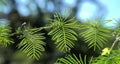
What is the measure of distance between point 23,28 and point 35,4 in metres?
3.44

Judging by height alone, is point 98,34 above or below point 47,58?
above

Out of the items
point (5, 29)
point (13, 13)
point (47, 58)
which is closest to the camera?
point (5, 29)

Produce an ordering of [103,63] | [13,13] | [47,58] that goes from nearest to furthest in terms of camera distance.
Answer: [103,63]
[47,58]
[13,13]

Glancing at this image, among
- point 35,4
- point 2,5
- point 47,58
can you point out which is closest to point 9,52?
point 47,58

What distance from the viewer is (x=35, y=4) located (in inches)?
159

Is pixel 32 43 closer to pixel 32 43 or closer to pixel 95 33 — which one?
pixel 32 43

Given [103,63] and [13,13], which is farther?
[13,13]

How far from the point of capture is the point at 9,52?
3.66m

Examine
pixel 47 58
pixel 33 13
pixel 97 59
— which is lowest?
pixel 47 58

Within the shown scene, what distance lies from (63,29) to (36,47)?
59 millimetres

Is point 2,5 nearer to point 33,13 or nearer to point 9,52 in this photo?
point 9,52

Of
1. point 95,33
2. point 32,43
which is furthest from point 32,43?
point 95,33

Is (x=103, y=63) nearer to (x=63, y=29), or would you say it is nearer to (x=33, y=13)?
(x=63, y=29)

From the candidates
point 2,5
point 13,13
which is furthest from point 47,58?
point 2,5
